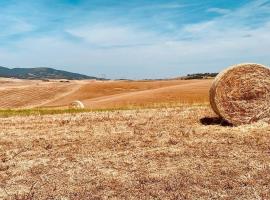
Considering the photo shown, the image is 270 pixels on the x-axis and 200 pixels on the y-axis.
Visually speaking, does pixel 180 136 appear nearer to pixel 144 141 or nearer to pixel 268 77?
pixel 144 141

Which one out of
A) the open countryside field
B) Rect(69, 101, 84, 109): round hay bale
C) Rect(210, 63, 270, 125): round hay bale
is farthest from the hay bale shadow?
Rect(69, 101, 84, 109): round hay bale

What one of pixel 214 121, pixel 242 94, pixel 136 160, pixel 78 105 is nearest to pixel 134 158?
pixel 136 160

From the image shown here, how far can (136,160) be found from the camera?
35.8 ft

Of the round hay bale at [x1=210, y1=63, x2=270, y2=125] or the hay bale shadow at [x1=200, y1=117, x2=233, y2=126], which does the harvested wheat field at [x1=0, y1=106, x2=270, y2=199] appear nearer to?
the hay bale shadow at [x1=200, y1=117, x2=233, y2=126]

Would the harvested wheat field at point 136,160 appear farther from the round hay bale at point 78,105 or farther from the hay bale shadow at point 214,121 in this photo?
the round hay bale at point 78,105

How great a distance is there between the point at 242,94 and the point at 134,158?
668 cm

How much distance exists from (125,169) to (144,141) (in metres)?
3.04

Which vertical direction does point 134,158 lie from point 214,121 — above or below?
below

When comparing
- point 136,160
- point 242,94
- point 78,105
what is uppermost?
point 242,94

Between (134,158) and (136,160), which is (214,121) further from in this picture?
(136,160)

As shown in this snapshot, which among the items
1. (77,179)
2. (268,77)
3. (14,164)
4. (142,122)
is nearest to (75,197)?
(77,179)

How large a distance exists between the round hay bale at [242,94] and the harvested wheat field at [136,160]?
1.49ft

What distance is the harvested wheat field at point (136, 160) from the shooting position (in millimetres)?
8727

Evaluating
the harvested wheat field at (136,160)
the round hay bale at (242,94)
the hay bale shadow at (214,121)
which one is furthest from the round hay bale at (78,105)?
the round hay bale at (242,94)
